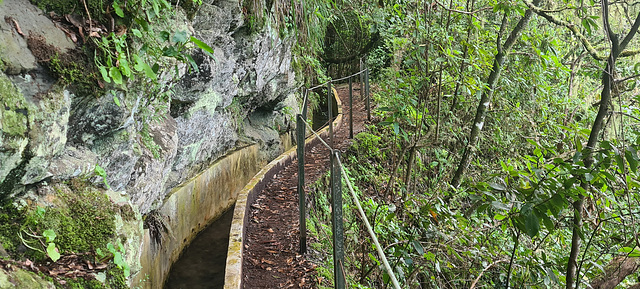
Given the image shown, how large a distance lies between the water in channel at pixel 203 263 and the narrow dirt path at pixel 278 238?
0.97 m

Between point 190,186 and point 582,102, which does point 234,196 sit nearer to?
point 190,186

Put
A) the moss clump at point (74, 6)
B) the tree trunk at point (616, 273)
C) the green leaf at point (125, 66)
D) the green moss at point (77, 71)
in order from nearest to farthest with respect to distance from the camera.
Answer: the green moss at point (77, 71) < the moss clump at point (74, 6) < the green leaf at point (125, 66) < the tree trunk at point (616, 273)

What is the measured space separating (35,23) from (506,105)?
664 cm

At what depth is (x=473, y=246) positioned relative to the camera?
4.28 meters

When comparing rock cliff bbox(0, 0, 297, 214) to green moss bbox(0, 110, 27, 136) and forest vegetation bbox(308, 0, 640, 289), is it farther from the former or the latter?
forest vegetation bbox(308, 0, 640, 289)

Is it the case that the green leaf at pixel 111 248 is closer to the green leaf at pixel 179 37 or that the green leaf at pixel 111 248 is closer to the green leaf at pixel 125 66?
the green leaf at pixel 125 66

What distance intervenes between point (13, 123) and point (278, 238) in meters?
3.16

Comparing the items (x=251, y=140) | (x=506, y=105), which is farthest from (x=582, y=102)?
(x=251, y=140)

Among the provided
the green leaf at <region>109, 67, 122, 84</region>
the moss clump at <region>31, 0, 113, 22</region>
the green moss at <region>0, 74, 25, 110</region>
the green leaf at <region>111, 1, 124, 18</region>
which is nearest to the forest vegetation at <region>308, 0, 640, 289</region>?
the green leaf at <region>109, 67, 122, 84</region>

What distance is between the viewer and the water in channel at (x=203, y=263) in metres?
5.62

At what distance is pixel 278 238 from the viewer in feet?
16.6

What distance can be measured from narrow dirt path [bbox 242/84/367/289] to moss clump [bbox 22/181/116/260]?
1.56 meters

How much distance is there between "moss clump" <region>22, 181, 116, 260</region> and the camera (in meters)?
2.79

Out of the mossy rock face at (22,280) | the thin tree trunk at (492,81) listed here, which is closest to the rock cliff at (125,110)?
the mossy rock face at (22,280)
